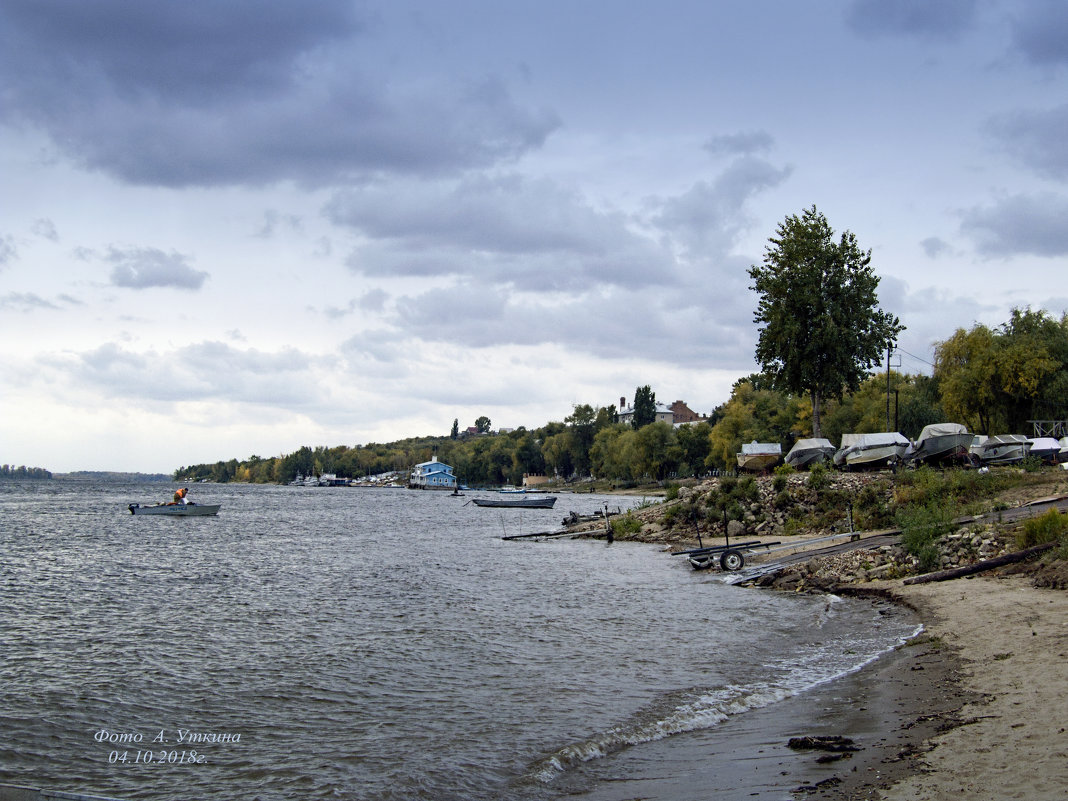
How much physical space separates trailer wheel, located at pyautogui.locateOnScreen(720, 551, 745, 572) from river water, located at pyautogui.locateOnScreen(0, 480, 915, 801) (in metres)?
1.00

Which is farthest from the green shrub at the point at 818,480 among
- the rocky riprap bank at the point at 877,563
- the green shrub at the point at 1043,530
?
the green shrub at the point at 1043,530

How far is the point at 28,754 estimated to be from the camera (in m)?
11.8

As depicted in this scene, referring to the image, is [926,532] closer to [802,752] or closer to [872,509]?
[872,509]

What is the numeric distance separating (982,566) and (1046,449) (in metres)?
29.2

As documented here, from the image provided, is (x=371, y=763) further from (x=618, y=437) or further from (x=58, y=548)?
(x=618, y=437)

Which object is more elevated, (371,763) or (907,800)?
(907,800)

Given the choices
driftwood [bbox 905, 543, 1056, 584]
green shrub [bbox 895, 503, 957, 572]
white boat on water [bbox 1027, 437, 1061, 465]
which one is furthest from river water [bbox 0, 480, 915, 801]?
white boat on water [bbox 1027, 437, 1061, 465]

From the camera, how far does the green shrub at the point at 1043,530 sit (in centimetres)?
2258

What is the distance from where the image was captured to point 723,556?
32062mm

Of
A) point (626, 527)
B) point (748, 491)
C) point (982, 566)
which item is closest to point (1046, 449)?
point (748, 491)

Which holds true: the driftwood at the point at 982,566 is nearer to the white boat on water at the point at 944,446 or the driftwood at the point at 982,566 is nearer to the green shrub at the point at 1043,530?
the green shrub at the point at 1043,530

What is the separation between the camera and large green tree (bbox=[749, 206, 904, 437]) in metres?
50.7

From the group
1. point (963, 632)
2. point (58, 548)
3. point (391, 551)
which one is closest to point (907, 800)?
point (963, 632)

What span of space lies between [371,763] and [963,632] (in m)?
12.3
